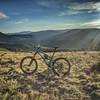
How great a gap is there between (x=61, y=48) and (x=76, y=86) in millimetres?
2094

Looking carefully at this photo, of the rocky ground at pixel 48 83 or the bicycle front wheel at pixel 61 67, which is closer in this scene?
the rocky ground at pixel 48 83

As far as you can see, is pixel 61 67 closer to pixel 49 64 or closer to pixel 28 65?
pixel 49 64

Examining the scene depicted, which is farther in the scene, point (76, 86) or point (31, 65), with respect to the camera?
point (31, 65)

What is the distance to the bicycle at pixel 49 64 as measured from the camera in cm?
968

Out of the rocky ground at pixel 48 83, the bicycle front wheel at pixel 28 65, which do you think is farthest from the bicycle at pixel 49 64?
the rocky ground at pixel 48 83

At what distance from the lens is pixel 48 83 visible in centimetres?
894

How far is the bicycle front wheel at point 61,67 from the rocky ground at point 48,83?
16 centimetres

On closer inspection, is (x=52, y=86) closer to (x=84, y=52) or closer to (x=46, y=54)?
(x=46, y=54)

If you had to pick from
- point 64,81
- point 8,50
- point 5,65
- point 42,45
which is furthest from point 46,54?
point 8,50

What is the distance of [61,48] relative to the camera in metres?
10.6

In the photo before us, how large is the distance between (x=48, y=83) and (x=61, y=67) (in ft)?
3.11

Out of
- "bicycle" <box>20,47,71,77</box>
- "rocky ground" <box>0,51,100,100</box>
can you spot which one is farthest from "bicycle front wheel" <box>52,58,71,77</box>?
"rocky ground" <box>0,51,100,100</box>

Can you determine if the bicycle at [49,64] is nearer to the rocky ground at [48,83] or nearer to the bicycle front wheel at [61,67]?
the bicycle front wheel at [61,67]

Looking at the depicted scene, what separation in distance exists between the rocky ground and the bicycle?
0.52 ft
